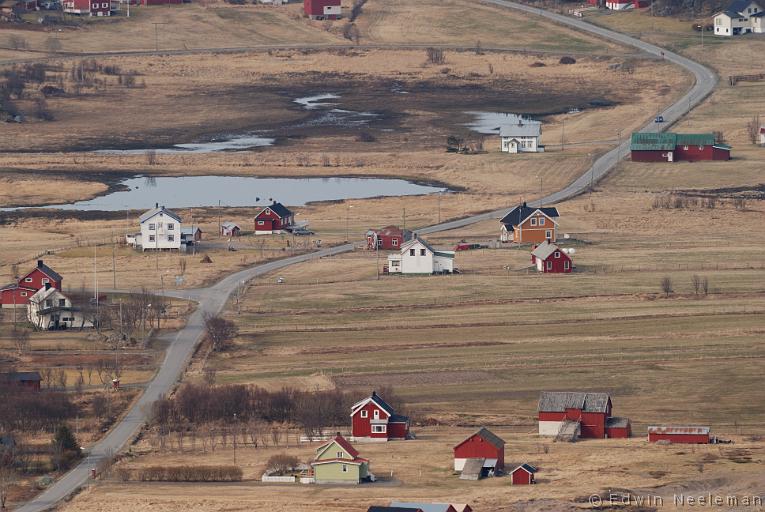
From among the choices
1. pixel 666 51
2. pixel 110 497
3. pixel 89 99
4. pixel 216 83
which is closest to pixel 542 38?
pixel 666 51

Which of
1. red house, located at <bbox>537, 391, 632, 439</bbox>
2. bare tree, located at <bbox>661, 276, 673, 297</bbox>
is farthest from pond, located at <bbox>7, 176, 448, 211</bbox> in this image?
red house, located at <bbox>537, 391, 632, 439</bbox>

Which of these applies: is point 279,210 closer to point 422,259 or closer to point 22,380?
point 422,259

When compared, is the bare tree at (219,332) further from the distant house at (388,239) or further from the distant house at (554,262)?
the distant house at (388,239)

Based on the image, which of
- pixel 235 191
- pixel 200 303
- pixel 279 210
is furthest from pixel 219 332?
pixel 235 191

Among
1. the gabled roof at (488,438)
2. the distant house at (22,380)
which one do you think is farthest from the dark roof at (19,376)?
the gabled roof at (488,438)

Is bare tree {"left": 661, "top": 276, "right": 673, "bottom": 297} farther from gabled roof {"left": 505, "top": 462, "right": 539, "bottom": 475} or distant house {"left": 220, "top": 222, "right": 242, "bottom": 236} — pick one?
distant house {"left": 220, "top": 222, "right": 242, "bottom": 236}

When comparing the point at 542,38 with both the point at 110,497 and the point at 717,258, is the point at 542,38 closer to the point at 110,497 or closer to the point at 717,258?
the point at 717,258
